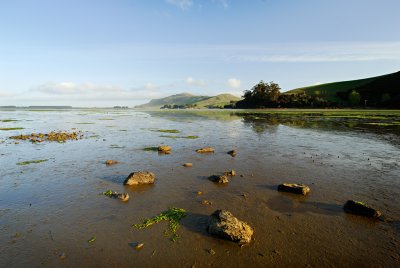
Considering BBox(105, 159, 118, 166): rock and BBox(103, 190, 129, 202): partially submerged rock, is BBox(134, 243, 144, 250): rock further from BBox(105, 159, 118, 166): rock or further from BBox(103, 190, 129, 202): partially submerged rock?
BBox(105, 159, 118, 166): rock

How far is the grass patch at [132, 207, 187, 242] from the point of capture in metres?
12.0

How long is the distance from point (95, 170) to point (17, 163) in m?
9.20

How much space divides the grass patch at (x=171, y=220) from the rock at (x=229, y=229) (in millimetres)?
1782

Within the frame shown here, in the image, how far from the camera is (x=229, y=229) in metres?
11.1

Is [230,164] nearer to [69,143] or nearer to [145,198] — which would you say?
[145,198]

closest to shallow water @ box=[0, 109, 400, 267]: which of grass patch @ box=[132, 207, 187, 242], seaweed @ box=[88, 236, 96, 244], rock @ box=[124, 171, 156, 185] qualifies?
seaweed @ box=[88, 236, 96, 244]

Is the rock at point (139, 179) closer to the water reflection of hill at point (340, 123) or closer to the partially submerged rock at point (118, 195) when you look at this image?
the partially submerged rock at point (118, 195)

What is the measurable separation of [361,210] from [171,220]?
34.1 ft

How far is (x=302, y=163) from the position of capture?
24.3m

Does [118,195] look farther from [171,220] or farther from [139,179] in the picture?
[171,220]

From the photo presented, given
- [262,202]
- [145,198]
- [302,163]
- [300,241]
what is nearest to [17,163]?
[145,198]

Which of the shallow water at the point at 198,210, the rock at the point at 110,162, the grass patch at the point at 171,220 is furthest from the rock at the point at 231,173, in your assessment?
the rock at the point at 110,162

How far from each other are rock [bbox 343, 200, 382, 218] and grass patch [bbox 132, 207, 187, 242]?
9347mm

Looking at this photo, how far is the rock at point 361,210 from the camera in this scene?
1315cm
